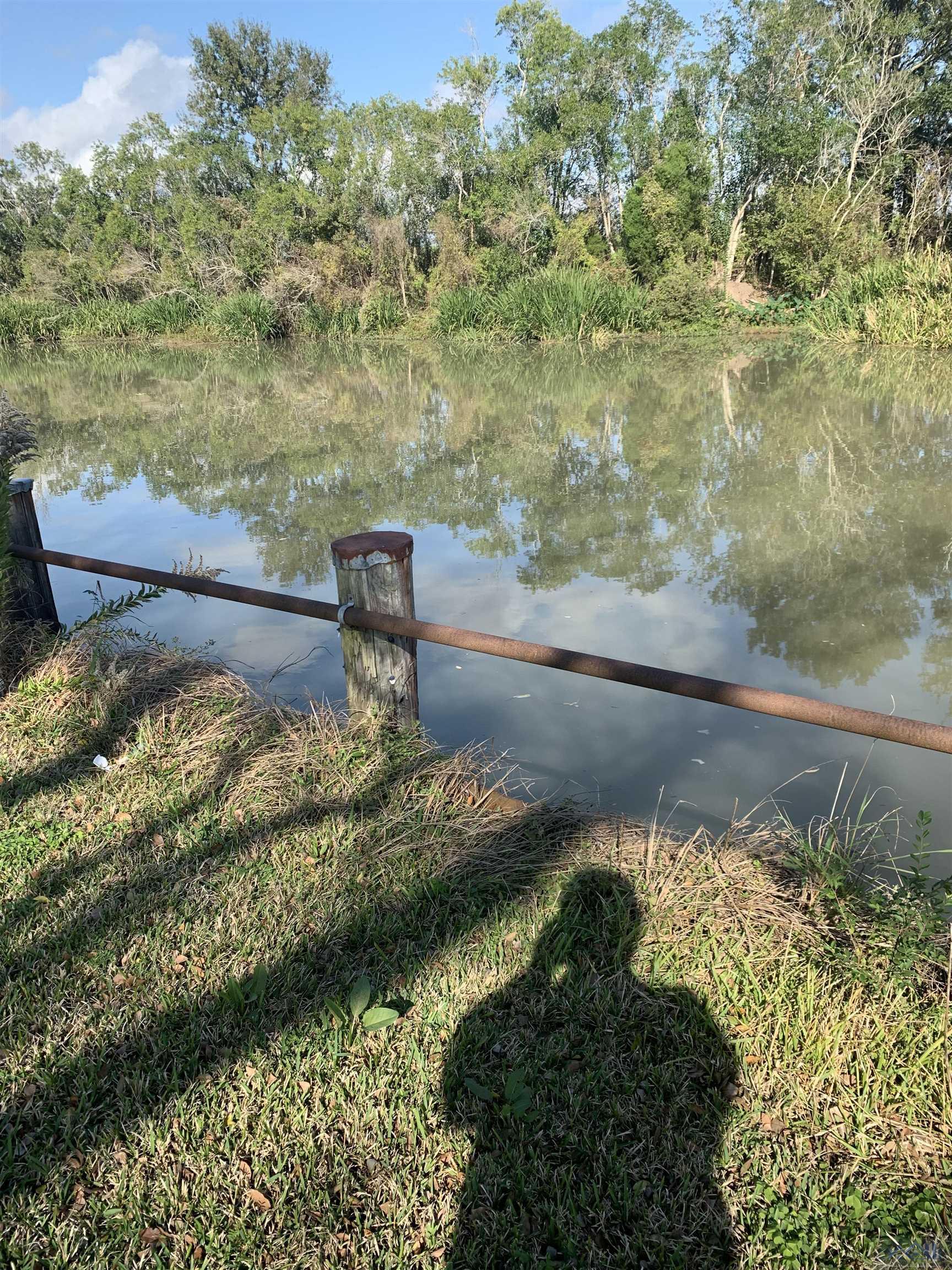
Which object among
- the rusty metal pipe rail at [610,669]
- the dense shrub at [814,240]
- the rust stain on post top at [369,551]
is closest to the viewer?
the rusty metal pipe rail at [610,669]

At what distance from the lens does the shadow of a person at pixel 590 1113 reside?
5.51 ft

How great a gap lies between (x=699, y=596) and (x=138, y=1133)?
4.34 metres

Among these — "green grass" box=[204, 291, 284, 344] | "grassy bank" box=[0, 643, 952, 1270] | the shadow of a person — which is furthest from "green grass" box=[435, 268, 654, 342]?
the shadow of a person

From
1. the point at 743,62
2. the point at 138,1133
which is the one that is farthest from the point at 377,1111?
the point at 743,62

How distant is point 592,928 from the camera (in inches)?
93.9

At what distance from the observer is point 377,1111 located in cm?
195

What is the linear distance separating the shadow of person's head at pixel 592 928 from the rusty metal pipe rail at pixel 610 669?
601mm

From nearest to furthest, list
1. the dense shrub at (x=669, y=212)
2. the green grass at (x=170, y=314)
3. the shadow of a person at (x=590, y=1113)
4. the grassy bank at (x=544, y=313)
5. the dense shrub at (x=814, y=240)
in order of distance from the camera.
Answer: the shadow of a person at (x=590, y=1113), the grassy bank at (x=544, y=313), the dense shrub at (x=814, y=240), the dense shrub at (x=669, y=212), the green grass at (x=170, y=314)

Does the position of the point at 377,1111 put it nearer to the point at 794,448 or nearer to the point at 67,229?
the point at 794,448

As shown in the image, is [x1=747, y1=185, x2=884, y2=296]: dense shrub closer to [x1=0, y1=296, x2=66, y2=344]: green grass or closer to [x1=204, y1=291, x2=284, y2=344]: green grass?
[x1=204, y1=291, x2=284, y2=344]: green grass

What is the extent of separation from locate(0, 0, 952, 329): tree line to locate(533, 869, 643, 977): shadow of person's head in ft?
76.5

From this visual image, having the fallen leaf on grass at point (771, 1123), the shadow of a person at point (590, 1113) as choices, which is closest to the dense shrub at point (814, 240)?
the shadow of a person at point (590, 1113)

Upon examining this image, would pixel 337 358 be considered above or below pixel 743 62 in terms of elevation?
below

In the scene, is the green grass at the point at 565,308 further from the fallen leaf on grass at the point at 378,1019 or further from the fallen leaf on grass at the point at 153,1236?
the fallen leaf on grass at the point at 153,1236
